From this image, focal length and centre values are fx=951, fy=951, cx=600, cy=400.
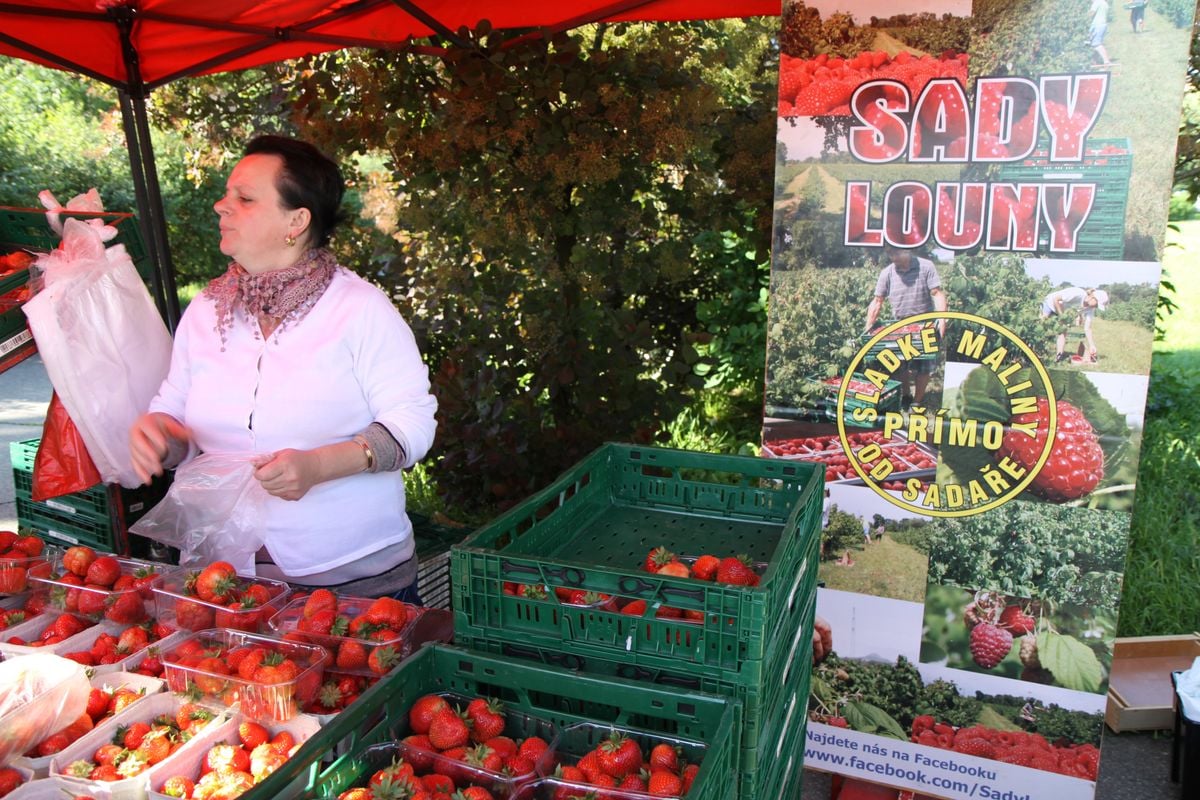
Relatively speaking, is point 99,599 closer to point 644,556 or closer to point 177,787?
point 177,787

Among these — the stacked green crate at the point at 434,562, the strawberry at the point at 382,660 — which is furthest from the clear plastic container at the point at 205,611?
the stacked green crate at the point at 434,562

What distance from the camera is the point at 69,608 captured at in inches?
76.7

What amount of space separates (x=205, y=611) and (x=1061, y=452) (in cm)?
201

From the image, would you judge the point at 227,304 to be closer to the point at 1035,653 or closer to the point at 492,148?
the point at 492,148

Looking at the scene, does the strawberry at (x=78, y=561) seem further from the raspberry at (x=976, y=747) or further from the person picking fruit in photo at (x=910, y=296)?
the raspberry at (x=976, y=747)

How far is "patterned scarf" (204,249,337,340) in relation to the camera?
221cm

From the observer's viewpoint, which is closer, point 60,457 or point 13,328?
point 13,328

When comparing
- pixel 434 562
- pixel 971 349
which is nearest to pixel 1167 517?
pixel 971 349

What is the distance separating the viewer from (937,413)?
8.15 ft

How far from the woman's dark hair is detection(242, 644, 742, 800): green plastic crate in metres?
1.21

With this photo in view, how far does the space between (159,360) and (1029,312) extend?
2.32 m

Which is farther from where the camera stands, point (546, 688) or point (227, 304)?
point (227, 304)

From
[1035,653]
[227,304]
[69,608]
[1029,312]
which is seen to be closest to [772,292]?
[1029,312]

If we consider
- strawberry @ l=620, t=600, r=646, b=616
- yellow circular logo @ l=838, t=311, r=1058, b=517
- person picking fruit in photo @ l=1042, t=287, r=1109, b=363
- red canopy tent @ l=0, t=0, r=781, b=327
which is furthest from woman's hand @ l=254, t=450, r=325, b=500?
red canopy tent @ l=0, t=0, r=781, b=327
